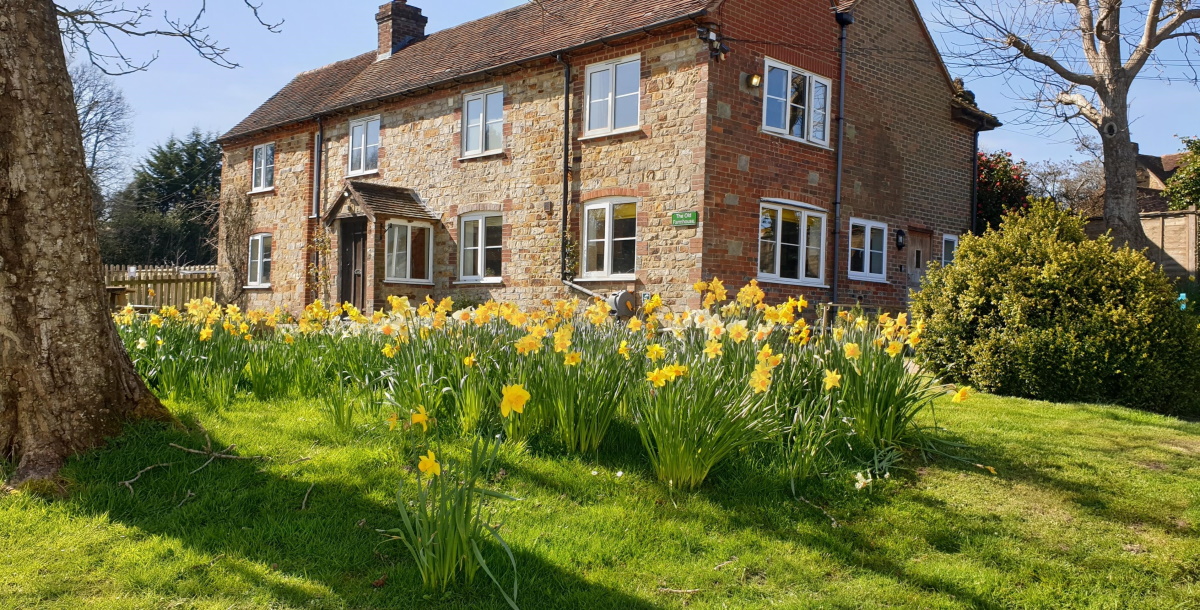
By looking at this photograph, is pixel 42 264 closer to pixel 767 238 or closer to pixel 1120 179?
pixel 767 238

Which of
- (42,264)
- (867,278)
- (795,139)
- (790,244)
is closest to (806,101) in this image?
(795,139)

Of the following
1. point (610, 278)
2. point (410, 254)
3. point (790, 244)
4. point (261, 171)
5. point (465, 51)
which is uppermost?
point (465, 51)

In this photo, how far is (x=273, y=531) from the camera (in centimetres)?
429

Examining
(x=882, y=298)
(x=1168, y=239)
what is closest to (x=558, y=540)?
(x=882, y=298)

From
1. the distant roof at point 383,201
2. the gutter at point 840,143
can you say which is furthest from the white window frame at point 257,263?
the gutter at point 840,143

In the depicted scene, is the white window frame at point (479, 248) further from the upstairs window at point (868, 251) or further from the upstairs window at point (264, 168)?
the upstairs window at point (264, 168)

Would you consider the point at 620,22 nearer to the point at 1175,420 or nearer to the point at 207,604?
the point at 1175,420

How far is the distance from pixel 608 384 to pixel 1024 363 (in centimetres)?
524

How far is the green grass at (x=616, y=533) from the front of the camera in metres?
3.77

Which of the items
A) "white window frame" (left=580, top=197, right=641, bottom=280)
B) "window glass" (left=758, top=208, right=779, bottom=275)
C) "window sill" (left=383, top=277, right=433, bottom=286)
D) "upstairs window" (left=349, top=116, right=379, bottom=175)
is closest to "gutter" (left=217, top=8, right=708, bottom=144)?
"upstairs window" (left=349, top=116, right=379, bottom=175)

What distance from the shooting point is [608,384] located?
541 cm

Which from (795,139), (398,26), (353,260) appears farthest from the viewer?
(398,26)

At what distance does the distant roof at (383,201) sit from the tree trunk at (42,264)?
13079mm

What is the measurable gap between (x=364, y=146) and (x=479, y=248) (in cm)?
527
